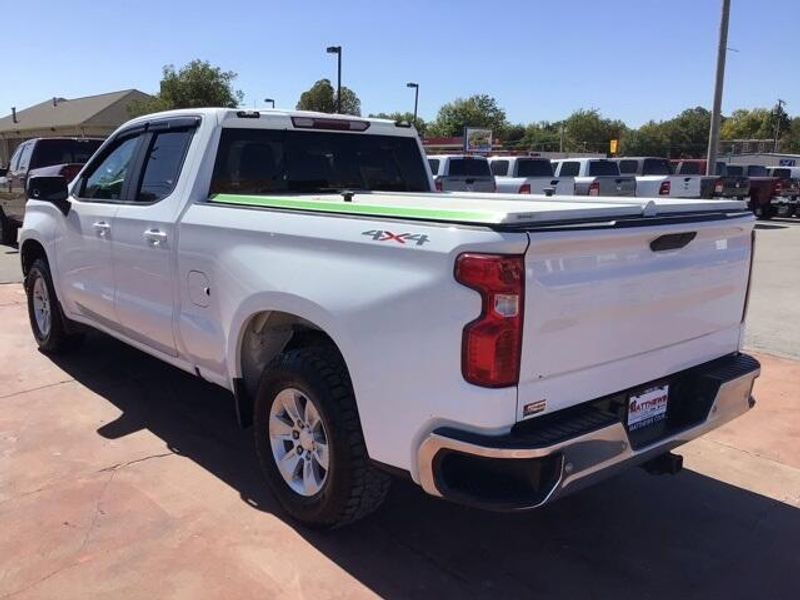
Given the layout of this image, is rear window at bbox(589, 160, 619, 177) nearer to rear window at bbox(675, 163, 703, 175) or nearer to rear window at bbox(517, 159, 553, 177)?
rear window at bbox(517, 159, 553, 177)

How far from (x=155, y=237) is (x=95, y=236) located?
987 millimetres

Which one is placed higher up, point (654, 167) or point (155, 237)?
point (654, 167)

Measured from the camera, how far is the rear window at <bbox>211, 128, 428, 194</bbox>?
14.1 feet

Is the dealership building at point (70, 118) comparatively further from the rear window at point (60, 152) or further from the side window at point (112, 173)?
the side window at point (112, 173)

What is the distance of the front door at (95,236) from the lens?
15.9 feet

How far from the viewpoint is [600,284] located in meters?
2.76

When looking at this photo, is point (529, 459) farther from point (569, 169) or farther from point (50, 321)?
point (569, 169)

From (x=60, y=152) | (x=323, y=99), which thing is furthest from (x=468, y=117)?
(x=60, y=152)

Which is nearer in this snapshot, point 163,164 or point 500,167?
point 163,164

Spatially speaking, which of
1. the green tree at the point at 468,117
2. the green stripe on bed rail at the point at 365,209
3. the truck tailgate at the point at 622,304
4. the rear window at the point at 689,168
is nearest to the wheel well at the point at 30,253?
the green stripe on bed rail at the point at 365,209

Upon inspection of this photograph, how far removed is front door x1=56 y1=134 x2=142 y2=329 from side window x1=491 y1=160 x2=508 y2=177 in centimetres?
1559

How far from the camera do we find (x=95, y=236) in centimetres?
496

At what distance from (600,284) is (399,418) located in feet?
3.02

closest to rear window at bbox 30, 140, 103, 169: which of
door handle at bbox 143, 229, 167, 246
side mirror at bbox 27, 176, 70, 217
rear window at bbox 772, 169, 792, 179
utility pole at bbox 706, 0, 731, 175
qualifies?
side mirror at bbox 27, 176, 70, 217
